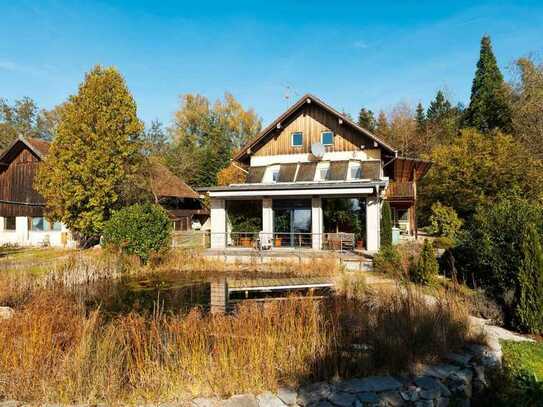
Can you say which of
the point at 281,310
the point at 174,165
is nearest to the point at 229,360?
the point at 281,310

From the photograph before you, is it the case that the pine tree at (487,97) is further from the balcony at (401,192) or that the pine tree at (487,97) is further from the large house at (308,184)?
the large house at (308,184)

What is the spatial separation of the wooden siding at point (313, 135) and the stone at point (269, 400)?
1734 cm

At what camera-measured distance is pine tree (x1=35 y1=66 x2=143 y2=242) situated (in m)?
19.4

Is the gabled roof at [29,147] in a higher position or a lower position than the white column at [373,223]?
higher

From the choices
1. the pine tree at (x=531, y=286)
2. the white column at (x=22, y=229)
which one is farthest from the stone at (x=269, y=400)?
the white column at (x=22, y=229)

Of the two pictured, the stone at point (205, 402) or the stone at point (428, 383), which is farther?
the stone at point (428, 383)

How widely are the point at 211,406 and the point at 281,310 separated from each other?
2281 mm

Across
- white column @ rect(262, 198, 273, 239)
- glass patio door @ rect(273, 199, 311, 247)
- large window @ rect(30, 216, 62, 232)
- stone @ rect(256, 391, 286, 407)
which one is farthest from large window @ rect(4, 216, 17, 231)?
stone @ rect(256, 391, 286, 407)

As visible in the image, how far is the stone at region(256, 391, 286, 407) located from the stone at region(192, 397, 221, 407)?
1.47 feet

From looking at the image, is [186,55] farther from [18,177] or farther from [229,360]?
[229,360]

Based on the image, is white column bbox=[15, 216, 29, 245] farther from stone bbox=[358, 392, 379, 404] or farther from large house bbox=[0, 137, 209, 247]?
Result: stone bbox=[358, 392, 379, 404]

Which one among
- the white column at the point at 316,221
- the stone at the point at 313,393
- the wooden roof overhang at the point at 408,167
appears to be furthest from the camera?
the wooden roof overhang at the point at 408,167

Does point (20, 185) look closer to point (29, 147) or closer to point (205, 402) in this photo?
point (29, 147)

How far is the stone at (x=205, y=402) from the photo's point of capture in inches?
144
